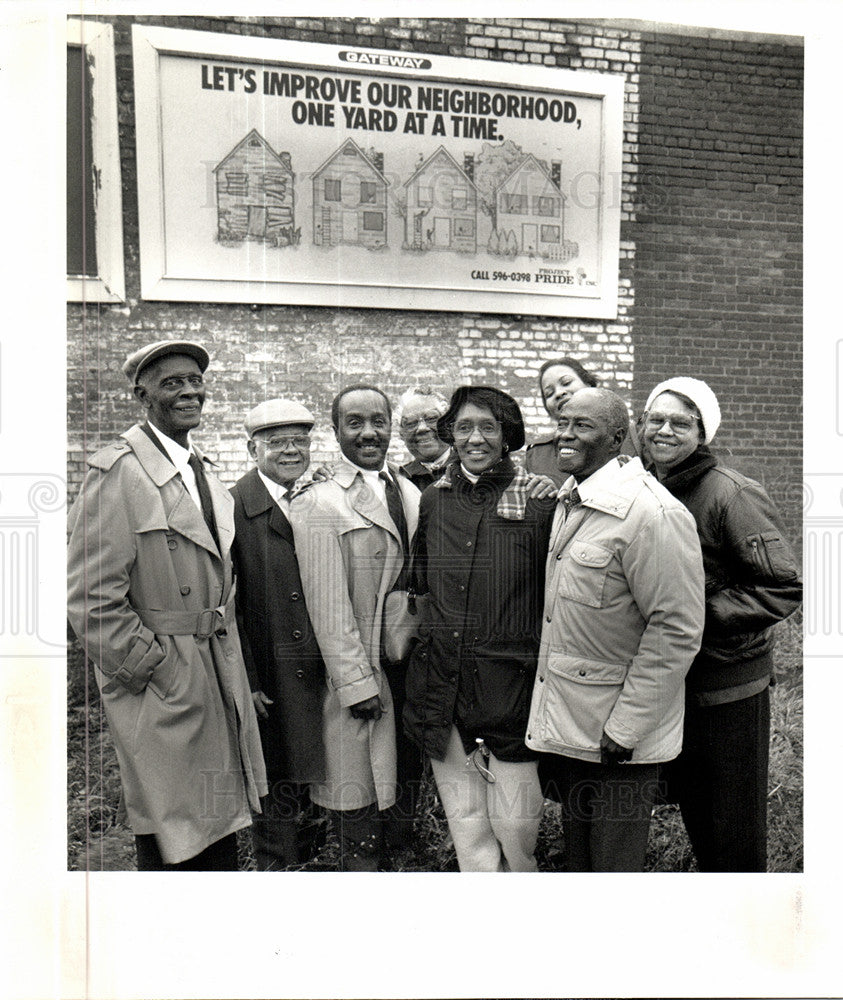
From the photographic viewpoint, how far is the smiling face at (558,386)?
350cm

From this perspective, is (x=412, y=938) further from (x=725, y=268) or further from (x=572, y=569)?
(x=725, y=268)

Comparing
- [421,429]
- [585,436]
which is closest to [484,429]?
[421,429]

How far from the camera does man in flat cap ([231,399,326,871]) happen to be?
3.46 metres

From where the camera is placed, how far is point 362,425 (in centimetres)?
347

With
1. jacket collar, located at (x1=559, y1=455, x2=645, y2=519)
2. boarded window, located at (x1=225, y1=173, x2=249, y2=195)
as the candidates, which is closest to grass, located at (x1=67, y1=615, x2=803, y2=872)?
jacket collar, located at (x1=559, y1=455, x2=645, y2=519)

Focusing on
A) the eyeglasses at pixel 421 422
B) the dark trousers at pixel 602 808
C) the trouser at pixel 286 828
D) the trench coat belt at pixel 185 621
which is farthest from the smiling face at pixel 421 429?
the trouser at pixel 286 828

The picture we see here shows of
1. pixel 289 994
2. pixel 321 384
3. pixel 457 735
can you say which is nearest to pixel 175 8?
pixel 321 384

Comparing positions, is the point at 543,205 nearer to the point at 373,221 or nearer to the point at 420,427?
the point at 373,221

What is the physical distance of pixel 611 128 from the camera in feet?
11.6

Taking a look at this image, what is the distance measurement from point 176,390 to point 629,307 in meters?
1.68

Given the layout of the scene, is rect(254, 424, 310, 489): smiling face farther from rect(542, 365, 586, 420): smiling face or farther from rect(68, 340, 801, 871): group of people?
rect(542, 365, 586, 420): smiling face

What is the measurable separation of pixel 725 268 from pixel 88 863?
3198mm

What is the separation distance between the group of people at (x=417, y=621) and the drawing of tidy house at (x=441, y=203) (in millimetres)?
556

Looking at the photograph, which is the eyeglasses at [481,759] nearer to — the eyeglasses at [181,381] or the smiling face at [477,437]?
the smiling face at [477,437]
